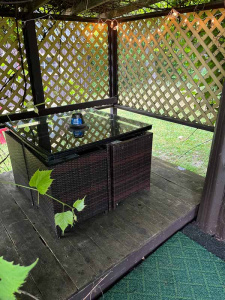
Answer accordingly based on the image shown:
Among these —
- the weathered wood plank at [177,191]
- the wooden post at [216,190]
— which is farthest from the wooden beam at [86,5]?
the weathered wood plank at [177,191]

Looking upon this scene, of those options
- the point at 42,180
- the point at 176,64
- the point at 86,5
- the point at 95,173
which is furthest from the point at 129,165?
the point at 86,5

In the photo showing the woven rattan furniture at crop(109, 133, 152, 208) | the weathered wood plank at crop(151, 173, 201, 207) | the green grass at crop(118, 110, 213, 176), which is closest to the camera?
the woven rattan furniture at crop(109, 133, 152, 208)

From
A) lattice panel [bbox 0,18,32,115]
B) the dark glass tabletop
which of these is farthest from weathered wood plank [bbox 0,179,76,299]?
lattice panel [bbox 0,18,32,115]

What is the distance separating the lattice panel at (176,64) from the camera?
2.04 meters

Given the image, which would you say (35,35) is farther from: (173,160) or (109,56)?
(173,160)

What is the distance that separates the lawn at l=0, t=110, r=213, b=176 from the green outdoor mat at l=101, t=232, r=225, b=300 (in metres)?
1.42

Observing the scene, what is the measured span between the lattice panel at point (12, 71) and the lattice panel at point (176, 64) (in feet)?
4.42

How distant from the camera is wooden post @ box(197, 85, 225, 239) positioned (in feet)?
4.34

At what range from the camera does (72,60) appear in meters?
2.76

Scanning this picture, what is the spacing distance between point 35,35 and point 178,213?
2247 mm

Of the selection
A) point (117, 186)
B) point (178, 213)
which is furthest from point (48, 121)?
point (178, 213)

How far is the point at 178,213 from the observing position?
1.59m

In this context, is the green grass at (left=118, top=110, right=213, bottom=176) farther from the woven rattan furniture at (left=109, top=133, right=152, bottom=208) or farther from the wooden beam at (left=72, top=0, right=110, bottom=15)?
the wooden beam at (left=72, top=0, right=110, bottom=15)

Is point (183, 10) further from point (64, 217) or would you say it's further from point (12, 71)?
point (64, 217)
